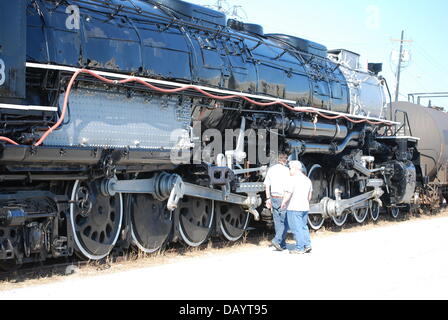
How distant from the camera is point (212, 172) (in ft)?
33.8

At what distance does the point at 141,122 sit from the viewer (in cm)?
912

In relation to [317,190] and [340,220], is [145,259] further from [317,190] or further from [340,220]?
[340,220]

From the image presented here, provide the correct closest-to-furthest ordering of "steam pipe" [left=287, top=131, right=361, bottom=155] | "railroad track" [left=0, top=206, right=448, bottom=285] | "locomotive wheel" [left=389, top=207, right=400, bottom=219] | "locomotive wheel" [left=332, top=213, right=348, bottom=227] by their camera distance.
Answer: "railroad track" [left=0, top=206, right=448, bottom=285] → "steam pipe" [left=287, top=131, right=361, bottom=155] → "locomotive wheel" [left=332, top=213, right=348, bottom=227] → "locomotive wheel" [left=389, top=207, right=400, bottom=219]

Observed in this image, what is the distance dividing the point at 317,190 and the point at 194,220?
5002 mm

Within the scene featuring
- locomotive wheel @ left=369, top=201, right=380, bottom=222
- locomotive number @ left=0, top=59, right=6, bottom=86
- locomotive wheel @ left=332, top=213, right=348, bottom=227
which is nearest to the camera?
locomotive number @ left=0, top=59, right=6, bottom=86

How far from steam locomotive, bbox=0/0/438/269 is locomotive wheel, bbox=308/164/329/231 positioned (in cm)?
7

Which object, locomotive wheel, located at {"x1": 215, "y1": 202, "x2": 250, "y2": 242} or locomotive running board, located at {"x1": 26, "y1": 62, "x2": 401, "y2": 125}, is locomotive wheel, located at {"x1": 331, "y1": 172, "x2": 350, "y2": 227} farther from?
locomotive wheel, located at {"x1": 215, "y1": 202, "x2": 250, "y2": 242}

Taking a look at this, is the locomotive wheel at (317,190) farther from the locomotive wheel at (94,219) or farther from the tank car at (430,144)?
the tank car at (430,144)

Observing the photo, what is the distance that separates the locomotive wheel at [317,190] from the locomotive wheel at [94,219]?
6164 millimetres

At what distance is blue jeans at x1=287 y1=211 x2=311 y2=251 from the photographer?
34.4 ft

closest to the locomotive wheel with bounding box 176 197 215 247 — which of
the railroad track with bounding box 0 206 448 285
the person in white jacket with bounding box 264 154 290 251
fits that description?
the railroad track with bounding box 0 206 448 285
